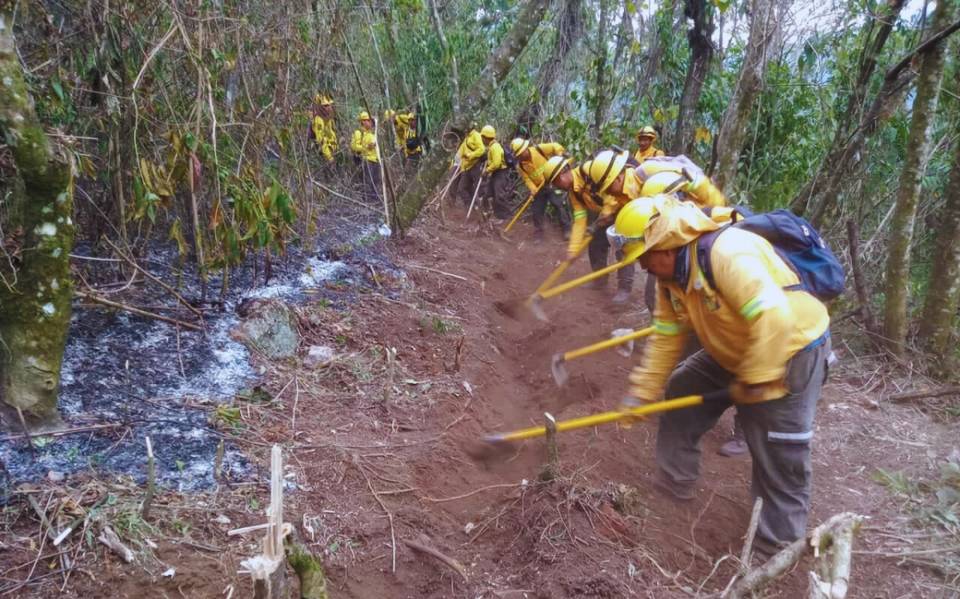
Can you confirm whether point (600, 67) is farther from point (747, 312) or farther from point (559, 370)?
point (747, 312)

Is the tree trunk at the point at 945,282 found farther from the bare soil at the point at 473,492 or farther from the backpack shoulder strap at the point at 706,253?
the backpack shoulder strap at the point at 706,253

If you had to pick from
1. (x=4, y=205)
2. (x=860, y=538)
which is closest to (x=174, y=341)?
(x=4, y=205)

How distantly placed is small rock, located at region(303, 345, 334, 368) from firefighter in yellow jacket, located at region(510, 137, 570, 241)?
539cm

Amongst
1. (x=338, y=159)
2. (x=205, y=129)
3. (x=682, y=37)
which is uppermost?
(x=682, y=37)

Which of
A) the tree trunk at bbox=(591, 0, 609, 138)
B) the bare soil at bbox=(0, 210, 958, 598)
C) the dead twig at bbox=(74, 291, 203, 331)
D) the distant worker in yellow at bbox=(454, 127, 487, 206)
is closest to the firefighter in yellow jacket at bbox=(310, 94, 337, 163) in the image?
the bare soil at bbox=(0, 210, 958, 598)

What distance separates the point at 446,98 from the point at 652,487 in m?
10.4

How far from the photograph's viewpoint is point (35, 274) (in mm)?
3066

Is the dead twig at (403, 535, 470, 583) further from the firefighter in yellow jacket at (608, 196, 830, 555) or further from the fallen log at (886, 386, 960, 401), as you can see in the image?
the fallen log at (886, 386, 960, 401)

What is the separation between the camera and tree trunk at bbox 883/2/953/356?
503cm

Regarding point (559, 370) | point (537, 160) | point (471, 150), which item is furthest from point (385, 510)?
point (471, 150)

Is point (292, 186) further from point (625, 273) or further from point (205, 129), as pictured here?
point (625, 273)

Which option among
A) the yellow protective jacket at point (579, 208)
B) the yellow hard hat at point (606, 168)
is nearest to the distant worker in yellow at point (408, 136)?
the yellow protective jacket at point (579, 208)

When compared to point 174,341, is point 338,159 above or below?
above

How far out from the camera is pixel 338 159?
860cm
